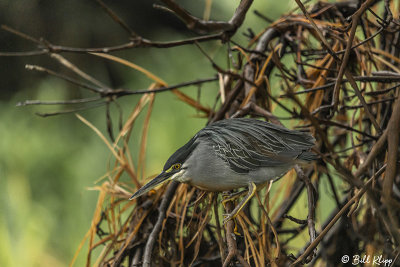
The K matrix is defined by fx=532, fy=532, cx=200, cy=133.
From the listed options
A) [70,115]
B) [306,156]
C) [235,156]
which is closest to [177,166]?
[235,156]

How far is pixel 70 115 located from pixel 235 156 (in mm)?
1224

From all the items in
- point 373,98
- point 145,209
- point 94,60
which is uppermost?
point 94,60

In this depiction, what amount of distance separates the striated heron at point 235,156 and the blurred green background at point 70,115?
89 centimetres

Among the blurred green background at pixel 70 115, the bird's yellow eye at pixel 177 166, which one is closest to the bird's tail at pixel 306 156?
the bird's yellow eye at pixel 177 166

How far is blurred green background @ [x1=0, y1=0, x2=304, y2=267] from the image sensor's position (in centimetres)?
189

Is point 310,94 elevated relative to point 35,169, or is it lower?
lower

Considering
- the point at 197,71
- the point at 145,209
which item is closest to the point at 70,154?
the point at 197,71

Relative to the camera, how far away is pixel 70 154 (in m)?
2.01

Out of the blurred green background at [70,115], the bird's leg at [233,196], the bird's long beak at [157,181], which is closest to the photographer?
the bird's long beak at [157,181]

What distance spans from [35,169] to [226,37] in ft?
4.01

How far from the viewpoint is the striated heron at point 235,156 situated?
0.95 meters

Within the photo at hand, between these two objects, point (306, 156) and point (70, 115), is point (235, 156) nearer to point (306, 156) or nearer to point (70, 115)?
point (306, 156)

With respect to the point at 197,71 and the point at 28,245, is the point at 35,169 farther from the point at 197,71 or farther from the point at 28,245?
the point at 197,71

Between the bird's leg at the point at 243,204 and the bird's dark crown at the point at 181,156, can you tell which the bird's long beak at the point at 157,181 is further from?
the bird's leg at the point at 243,204
